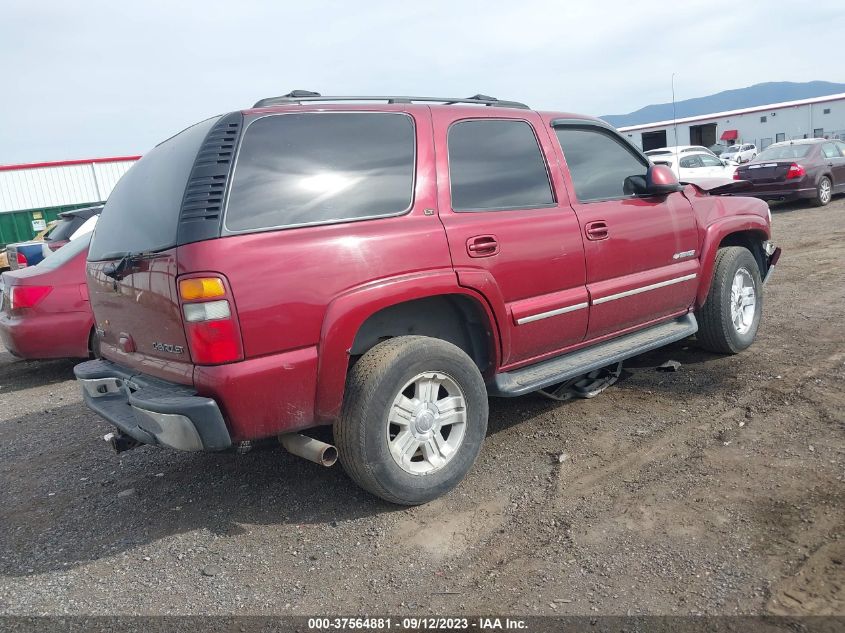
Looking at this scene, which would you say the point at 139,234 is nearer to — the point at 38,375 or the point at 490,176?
the point at 490,176

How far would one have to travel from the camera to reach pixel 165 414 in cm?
283

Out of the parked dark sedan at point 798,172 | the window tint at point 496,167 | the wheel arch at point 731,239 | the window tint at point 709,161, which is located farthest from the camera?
the window tint at point 709,161

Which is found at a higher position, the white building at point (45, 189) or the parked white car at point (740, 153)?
the white building at point (45, 189)

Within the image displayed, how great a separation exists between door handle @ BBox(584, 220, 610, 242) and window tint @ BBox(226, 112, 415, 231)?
1.22m

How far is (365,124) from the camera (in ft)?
11.0

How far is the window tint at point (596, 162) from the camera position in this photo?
4.23 meters

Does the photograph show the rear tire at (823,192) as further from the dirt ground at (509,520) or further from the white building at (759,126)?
the white building at (759,126)

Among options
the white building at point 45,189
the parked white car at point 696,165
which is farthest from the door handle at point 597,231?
the white building at point 45,189

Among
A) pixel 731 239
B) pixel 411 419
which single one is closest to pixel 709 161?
pixel 731 239

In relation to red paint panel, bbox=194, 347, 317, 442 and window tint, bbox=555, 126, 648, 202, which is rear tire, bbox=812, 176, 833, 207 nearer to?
window tint, bbox=555, 126, 648, 202

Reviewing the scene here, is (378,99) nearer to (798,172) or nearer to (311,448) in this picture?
(311,448)

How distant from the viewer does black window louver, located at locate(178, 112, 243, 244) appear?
111 inches

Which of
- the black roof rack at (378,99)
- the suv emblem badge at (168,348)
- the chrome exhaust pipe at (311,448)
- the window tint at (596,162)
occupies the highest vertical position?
the black roof rack at (378,99)

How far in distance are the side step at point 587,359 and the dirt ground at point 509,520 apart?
0.39m
